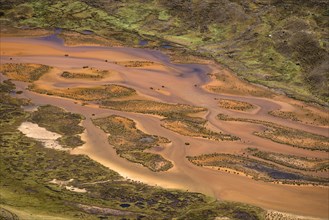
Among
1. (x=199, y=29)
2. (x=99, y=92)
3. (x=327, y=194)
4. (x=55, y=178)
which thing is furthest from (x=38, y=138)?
(x=199, y=29)

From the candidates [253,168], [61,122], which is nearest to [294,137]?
[253,168]

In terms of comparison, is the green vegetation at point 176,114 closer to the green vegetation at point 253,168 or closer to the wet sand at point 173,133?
the wet sand at point 173,133

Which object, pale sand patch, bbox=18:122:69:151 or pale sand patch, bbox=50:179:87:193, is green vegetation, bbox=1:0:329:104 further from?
pale sand patch, bbox=50:179:87:193

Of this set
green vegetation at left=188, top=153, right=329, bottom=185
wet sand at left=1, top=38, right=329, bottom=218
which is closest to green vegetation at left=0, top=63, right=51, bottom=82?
wet sand at left=1, top=38, right=329, bottom=218

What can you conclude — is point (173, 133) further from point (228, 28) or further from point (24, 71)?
point (228, 28)

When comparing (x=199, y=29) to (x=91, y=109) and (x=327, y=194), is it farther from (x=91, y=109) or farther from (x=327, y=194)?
(x=327, y=194)

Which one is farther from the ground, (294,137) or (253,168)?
(294,137)
